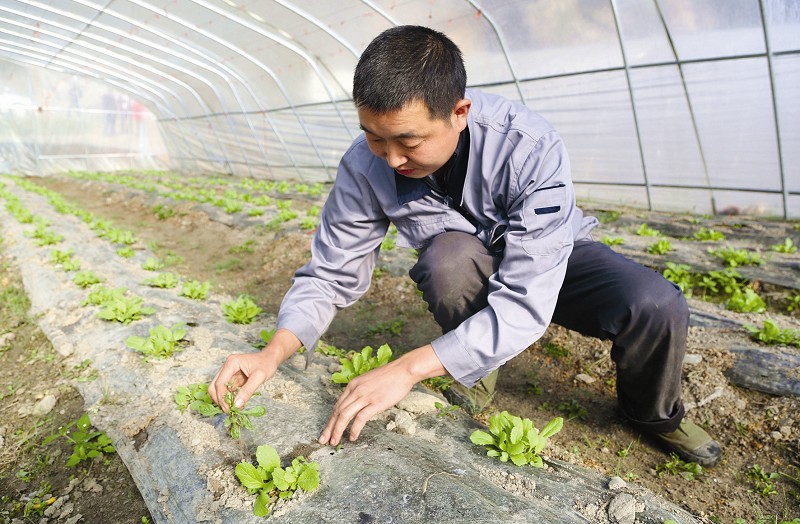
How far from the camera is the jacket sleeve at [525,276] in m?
1.68

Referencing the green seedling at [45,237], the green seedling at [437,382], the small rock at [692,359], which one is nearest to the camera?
the green seedling at [437,382]

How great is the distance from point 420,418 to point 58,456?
161cm

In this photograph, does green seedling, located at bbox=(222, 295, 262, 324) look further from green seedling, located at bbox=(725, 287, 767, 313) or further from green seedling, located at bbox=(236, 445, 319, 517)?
green seedling, located at bbox=(725, 287, 767, 313)

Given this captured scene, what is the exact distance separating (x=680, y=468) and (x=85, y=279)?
4.01 metres

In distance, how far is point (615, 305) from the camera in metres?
1.94

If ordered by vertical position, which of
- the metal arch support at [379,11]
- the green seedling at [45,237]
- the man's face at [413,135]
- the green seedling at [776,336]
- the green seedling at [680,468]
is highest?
the metal arch support at [379,11]

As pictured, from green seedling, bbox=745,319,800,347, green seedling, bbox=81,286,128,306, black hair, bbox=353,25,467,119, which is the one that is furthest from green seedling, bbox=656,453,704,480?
green seedling, bbox=81,286,128,306

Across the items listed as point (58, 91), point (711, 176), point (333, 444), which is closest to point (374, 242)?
point (333, 444)

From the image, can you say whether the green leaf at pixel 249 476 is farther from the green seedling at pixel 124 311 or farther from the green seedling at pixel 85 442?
the green seedling at pixel 124 311

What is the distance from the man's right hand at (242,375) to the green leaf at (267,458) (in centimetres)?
19

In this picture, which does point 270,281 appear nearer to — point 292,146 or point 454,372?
point 454,372

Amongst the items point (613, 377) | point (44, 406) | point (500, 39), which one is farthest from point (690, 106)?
point (44, 406)

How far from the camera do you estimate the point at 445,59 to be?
168 centimetres

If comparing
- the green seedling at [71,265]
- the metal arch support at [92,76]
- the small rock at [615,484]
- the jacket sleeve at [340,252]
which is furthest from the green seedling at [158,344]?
the metal arch support at [92,76]
